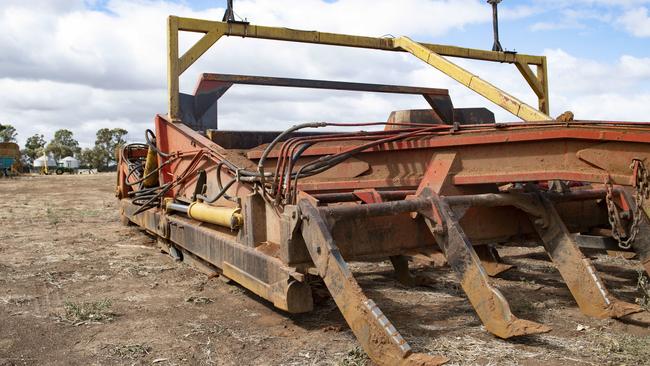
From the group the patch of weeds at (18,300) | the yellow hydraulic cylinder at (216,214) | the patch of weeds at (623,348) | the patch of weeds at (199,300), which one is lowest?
the patch of weeds at (18,300)

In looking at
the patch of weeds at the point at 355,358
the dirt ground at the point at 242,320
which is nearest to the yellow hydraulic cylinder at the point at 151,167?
the dirt ground at the point at 242,320

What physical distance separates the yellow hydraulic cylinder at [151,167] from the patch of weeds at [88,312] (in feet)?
9.00

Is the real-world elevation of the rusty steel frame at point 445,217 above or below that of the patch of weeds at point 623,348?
above

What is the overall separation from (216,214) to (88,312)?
46.3 inches

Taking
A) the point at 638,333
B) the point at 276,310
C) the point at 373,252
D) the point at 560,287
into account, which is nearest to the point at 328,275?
the point at 373,252

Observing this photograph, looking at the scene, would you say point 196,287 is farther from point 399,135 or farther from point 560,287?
point 560,287

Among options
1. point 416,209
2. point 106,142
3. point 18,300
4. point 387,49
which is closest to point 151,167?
point 18,300

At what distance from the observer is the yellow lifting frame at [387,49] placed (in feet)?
22.4

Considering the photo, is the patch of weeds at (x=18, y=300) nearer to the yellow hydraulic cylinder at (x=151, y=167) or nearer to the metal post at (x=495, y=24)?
the yellow hydraulic cylinder at (x=151, y=167)

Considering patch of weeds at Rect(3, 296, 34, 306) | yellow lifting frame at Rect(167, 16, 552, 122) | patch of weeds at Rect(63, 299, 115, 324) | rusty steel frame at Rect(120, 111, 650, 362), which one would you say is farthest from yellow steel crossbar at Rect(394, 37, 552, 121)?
patch of weeds at Rect(3, 296, 34, 306)

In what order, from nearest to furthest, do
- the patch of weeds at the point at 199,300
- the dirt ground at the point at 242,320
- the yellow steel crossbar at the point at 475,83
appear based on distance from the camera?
the dirt ground at the point at 242,320 < the patch of weeds at the point at 199,300 < the yellow steel crossbar at the point at 475,83

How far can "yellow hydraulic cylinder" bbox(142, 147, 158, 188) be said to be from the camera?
7053 millimetres

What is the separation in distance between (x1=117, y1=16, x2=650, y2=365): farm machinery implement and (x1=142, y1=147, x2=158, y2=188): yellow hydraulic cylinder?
1.38 meters

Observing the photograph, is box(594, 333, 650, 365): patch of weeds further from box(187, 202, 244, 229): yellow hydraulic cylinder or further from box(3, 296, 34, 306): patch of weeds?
box(3, 296, 34, 306): patch of weeds
